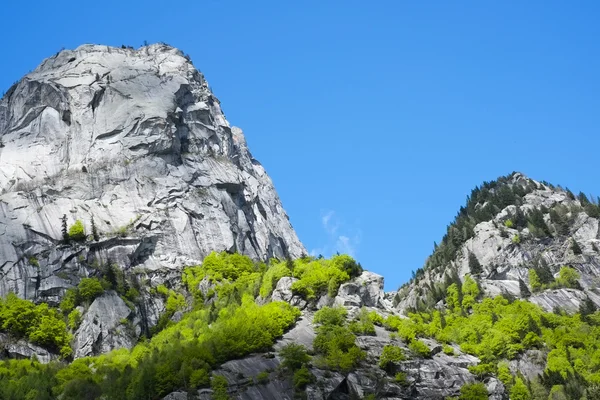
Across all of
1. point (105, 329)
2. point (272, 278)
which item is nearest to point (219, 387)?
point (272, 278)

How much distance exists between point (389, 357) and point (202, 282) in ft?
152

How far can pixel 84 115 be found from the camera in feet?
496

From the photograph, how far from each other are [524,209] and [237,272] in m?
103

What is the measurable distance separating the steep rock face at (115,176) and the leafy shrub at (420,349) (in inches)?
2013

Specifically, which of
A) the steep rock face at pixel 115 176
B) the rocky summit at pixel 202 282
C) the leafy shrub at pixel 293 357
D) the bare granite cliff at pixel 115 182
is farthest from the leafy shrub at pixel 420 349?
the steep rock face at pixel 115 176

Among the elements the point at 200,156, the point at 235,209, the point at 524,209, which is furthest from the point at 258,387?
the point at 524,209

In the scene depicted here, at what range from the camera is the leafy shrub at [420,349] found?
89500mm

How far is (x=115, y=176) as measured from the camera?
13800 cm

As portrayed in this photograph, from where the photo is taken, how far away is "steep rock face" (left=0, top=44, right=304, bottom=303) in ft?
389

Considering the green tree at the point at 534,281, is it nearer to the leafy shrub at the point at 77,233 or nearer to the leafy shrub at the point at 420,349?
the leafy shrub at the point at 420,349

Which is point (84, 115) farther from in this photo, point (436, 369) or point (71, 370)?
point (436, 369)

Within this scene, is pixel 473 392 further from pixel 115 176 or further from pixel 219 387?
pixel 115 176

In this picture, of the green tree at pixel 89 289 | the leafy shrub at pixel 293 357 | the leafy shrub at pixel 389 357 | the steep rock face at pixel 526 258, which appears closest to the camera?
the leafy shrub at pixel 293 357

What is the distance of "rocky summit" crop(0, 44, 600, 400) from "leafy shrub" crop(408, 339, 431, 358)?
69 centimetres
